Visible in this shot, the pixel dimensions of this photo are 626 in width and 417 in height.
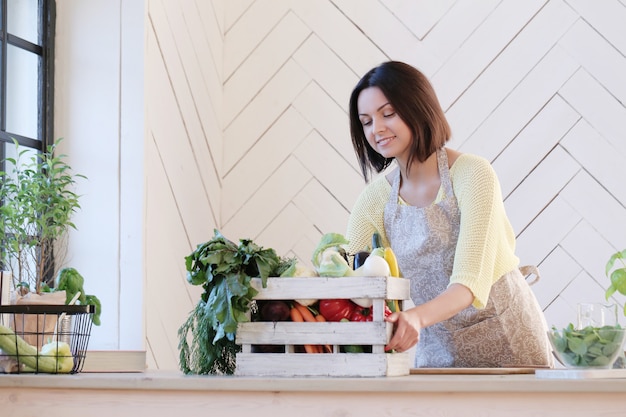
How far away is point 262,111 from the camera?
3.58m

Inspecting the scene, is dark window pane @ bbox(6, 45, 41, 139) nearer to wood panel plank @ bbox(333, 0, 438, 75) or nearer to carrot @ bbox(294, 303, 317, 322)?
wood panel plank @ bbox(333, 0, 438, 75)

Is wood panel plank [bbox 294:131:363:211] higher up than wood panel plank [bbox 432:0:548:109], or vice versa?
wood panel plank [bbox 432:0:548:109]

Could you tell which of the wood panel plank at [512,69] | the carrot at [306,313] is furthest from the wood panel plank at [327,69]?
the carrot at [306,313]

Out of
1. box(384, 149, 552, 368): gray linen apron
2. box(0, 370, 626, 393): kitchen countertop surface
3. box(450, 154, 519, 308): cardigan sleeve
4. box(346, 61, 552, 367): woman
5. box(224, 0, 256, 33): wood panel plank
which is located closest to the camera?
box(0, 370, 626, 393): kitchen countertop surface

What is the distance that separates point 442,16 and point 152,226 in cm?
137

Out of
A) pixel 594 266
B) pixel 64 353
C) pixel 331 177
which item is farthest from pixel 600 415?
pixel 331 177

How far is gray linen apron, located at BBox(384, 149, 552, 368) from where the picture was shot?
238 cm

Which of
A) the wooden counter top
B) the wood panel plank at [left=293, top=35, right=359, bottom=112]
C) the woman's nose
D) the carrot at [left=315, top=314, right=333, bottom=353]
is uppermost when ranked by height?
the wood panel plank at [left=293, top=35, right=359, bottom=112]

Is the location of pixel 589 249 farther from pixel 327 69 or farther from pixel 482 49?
pixel 327 69

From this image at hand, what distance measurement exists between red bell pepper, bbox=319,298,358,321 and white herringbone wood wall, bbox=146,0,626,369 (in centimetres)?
142

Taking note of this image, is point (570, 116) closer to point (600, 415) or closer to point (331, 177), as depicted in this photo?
point (331, 177)

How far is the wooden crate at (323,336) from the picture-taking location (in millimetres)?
1691

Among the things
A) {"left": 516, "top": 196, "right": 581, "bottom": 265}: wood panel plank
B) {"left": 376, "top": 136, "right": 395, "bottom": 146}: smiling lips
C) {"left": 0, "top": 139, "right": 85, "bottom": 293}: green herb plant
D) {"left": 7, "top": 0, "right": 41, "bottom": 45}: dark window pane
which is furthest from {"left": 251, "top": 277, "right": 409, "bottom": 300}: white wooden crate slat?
{"left": 516, "top": 196, "right": 581, "bottom": 265}: wood panel plank

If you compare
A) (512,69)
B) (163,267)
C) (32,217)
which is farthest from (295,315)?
(512,69)
